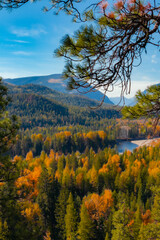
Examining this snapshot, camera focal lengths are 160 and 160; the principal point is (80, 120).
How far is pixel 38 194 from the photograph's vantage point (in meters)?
27.5

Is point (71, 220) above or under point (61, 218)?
above

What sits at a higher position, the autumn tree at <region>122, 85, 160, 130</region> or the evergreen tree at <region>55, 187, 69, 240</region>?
the autumn tree at <region>122, 85, 160, 130</region>

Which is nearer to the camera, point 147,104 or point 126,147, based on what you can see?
point 147,104

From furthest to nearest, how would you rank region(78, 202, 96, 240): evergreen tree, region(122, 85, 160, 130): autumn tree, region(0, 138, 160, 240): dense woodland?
region(78, 202, 96, 240): evergreen tree → region(0, 138, 160, 240): dense woodland → region(122, 85, 160, 130): autumn tree

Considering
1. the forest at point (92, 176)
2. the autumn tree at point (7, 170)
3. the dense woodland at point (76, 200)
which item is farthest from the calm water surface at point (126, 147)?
the autumn tree at point (7, 170)

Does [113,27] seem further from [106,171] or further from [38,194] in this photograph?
[106,171]

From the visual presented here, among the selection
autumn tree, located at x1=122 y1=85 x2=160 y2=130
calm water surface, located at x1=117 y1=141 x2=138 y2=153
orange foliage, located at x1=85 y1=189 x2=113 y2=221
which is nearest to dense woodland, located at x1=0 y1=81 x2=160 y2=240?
orange foliage, located at x1=85 y1=189 x2=113 y2=221

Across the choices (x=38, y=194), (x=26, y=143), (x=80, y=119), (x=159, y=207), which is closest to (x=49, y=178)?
(x=38, y=194)

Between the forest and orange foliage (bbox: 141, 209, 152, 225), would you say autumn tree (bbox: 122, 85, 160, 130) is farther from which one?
orange foliage (bbox: 141, 209, 152, 225)

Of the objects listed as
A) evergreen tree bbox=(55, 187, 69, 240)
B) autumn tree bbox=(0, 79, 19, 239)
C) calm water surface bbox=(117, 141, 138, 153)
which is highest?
autumn tree bbox=(0, 79, 19, 239)

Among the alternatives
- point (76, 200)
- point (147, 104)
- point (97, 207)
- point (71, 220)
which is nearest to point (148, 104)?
point (147, 104)

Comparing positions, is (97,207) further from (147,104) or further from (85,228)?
(147,104)

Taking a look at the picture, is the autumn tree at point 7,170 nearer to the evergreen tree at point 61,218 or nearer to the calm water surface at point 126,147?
the evergreen tree at point 61,218

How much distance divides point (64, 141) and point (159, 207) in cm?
7660
